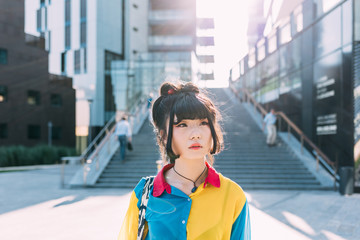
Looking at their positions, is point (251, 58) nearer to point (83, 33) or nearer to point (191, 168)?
point (83, 33)

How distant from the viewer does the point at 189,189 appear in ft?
6.09

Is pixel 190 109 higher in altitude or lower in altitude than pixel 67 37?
lower

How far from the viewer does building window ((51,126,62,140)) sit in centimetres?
3659

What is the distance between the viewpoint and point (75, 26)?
114ft

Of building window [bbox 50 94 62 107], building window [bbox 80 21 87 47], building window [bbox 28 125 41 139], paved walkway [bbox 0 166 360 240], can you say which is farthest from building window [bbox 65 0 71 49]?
paved walkway [bbox 0 166 360 240]

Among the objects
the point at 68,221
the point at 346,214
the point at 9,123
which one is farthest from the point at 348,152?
the point at 9,123

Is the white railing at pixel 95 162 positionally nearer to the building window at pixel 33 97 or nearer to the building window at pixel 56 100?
the building window at pixel 33 97

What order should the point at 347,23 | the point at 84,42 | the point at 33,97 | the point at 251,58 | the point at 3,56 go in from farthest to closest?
the point at 33,97
the point at 84,42
the point at 3,56
the point at 251,58
the point at 347,23

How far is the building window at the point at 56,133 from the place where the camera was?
36594 mm

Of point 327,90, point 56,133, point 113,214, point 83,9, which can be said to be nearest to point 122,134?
point 113,214

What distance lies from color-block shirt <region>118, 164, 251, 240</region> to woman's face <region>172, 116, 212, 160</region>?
5.8 inches

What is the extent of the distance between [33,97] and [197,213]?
36.0 metres

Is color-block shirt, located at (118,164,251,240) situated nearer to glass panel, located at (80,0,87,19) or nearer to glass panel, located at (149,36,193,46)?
glass panel, located at (80,0,87,19)

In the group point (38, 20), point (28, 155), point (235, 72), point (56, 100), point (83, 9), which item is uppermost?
point (83, 9)
